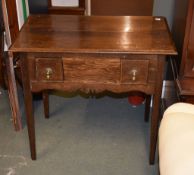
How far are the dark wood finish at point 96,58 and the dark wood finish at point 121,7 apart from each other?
2.26 meters

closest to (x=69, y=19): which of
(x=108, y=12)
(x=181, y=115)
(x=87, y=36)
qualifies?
(x=87, y=36)

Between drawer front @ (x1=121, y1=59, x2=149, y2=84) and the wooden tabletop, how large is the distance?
0.07 meters

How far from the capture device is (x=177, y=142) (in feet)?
3.34

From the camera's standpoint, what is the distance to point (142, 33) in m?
1.54

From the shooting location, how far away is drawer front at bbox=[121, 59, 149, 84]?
4.64 ft

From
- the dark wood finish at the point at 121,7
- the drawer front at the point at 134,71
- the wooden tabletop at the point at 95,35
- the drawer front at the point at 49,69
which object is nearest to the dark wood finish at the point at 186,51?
the wooden tabletop at the point at 95,35

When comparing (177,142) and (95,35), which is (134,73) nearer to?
(95,35)

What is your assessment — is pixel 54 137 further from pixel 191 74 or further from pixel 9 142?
pixel 191 74

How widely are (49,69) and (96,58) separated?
0.21 m

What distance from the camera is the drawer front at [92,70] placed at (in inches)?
56.1

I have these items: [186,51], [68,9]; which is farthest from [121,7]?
[186,51]

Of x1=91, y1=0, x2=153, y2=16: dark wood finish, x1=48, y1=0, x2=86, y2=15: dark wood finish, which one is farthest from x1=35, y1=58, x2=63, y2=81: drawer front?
x1=91, y1=0, x2=153, y2=16: dark wood finish

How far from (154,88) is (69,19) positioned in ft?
1.92

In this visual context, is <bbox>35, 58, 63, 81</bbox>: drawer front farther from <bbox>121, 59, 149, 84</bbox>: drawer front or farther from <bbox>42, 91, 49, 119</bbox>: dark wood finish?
<bbox>42, 91, 49, 119</bbox>: dark wood finish
